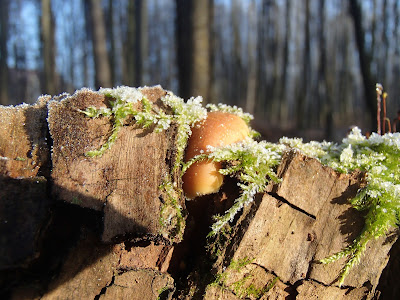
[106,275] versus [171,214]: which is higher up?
[171,214]

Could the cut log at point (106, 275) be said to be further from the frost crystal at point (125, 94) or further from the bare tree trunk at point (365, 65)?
the bare tree trunk at point (365, 65)

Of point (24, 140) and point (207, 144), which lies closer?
point (24, 140)

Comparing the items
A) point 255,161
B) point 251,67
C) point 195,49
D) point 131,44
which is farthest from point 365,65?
point 251,67

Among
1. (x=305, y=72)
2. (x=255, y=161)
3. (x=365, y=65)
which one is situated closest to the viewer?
(x=255, y=161)

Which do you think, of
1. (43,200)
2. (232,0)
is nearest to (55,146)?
(43,200)

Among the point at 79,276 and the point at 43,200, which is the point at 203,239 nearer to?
the point at 79,276

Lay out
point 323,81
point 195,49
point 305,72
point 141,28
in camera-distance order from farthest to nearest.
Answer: point 305,72
point 323,81
point 141,28
point 195,49

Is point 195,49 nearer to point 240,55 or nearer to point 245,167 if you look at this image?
point 245,167
